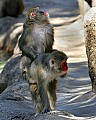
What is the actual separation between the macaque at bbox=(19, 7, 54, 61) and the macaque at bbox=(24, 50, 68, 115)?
0.40ft

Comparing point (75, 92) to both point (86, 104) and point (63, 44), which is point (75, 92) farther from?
point (63, 44)

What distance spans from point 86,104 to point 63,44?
26.1 ft

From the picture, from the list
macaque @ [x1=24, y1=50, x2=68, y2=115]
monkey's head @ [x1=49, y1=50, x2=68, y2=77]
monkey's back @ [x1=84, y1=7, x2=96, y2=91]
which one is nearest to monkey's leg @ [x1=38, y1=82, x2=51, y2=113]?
macaque @ [x1=24, y1=50, x2=68, y2=115]

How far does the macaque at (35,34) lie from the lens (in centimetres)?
637

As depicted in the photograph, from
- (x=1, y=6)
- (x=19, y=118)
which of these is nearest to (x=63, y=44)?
(x=1, y=6)

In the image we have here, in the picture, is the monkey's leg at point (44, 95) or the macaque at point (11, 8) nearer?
the monkey's leg at point (44, 95)

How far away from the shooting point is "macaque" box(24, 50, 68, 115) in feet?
19.8

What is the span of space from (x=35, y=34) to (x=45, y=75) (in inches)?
21.7

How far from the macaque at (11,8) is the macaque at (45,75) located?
619 inches

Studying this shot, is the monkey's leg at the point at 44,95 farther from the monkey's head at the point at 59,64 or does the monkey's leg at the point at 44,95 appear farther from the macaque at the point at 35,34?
the macaque at the point at 35,34

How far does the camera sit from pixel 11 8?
22203 mm

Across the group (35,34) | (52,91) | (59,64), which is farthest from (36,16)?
(52,91)

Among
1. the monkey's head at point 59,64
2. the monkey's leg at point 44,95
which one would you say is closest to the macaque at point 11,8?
the monkey's leg at point 44,95

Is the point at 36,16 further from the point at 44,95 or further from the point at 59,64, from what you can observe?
the point at 44,95
